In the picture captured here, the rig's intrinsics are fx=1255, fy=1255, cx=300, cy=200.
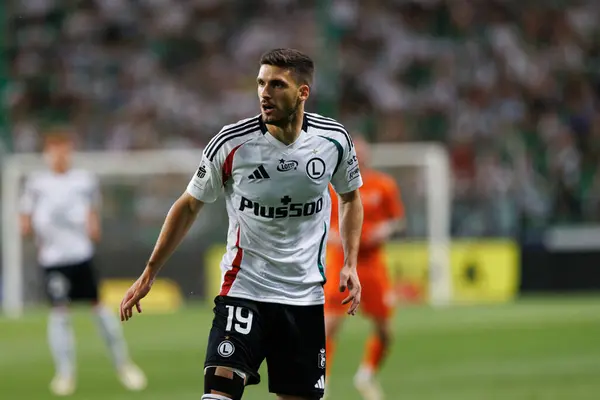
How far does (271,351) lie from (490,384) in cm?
582

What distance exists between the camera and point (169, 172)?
22438mm

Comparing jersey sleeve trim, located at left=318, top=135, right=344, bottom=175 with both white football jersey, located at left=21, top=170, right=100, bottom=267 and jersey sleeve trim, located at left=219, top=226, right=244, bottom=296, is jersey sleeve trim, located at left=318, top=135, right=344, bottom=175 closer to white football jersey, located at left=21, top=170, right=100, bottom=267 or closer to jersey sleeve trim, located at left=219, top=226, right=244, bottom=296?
jersey sleeve trim, located at left=219, top=226, right=244, bottom=296

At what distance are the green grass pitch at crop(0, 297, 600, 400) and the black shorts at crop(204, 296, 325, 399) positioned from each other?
469 cm

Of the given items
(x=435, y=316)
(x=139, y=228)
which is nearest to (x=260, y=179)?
(x=435, y=316)

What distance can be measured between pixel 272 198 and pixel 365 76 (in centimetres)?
1872

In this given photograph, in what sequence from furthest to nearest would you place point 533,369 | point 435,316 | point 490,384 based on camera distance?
point 435,316, point 533,369, point 490,384

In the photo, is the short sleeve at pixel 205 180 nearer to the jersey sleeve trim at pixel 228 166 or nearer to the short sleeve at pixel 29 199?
the jersey sleeve trim at pixel 228 166

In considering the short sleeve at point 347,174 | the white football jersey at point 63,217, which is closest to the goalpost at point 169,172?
the white football jersey at point 63,217

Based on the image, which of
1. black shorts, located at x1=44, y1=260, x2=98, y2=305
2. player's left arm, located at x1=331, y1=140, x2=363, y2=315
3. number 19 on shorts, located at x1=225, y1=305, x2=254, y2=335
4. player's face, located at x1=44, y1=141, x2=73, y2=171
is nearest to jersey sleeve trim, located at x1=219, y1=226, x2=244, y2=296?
number 19 on shorts, located at x1=225, y1=305, x2=254, y2=335

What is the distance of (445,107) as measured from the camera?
23797mm

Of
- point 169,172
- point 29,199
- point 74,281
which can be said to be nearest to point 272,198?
point 74,281

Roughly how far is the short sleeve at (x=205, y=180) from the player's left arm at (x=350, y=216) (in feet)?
2.09

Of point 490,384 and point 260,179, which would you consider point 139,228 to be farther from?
point 260,179

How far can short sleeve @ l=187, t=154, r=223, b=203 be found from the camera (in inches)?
229
